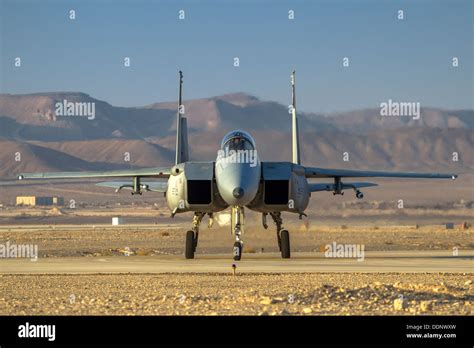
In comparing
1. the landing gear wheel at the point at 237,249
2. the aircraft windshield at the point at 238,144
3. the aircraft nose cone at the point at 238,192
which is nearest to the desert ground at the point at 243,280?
the landing gear wheel at the point at 237,249

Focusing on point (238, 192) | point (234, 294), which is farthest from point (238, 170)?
point (234, 294)

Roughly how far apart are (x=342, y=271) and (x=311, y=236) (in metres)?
27.2

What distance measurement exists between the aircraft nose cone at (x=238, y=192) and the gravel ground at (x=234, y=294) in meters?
4.08

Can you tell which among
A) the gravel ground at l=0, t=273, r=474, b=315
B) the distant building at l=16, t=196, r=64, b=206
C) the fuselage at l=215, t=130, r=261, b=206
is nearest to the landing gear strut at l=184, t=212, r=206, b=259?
the fuselage at l=215, t=130, r=261, b=206

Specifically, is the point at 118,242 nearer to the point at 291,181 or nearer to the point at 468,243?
the point at 468,243

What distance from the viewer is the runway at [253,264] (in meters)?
26.5

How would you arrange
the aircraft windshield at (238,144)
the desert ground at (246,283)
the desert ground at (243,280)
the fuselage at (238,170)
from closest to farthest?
the desert ground at (246,283), the desert ground at (243,280), the fuselage at (238,170), the aircraft windshield at (238,144)

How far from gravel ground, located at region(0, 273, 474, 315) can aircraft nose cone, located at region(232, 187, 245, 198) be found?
4.08 metres

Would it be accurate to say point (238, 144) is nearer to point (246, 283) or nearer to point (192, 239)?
point (192, 239)

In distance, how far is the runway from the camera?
1045 inches

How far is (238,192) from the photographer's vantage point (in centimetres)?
2817

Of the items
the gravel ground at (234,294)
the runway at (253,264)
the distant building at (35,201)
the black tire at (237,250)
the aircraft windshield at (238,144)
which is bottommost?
the gravel ground at (234,294)

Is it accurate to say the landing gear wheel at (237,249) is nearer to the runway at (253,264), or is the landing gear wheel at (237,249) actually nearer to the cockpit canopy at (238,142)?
the runway at (253,264)

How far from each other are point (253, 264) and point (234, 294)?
31.6 feet
